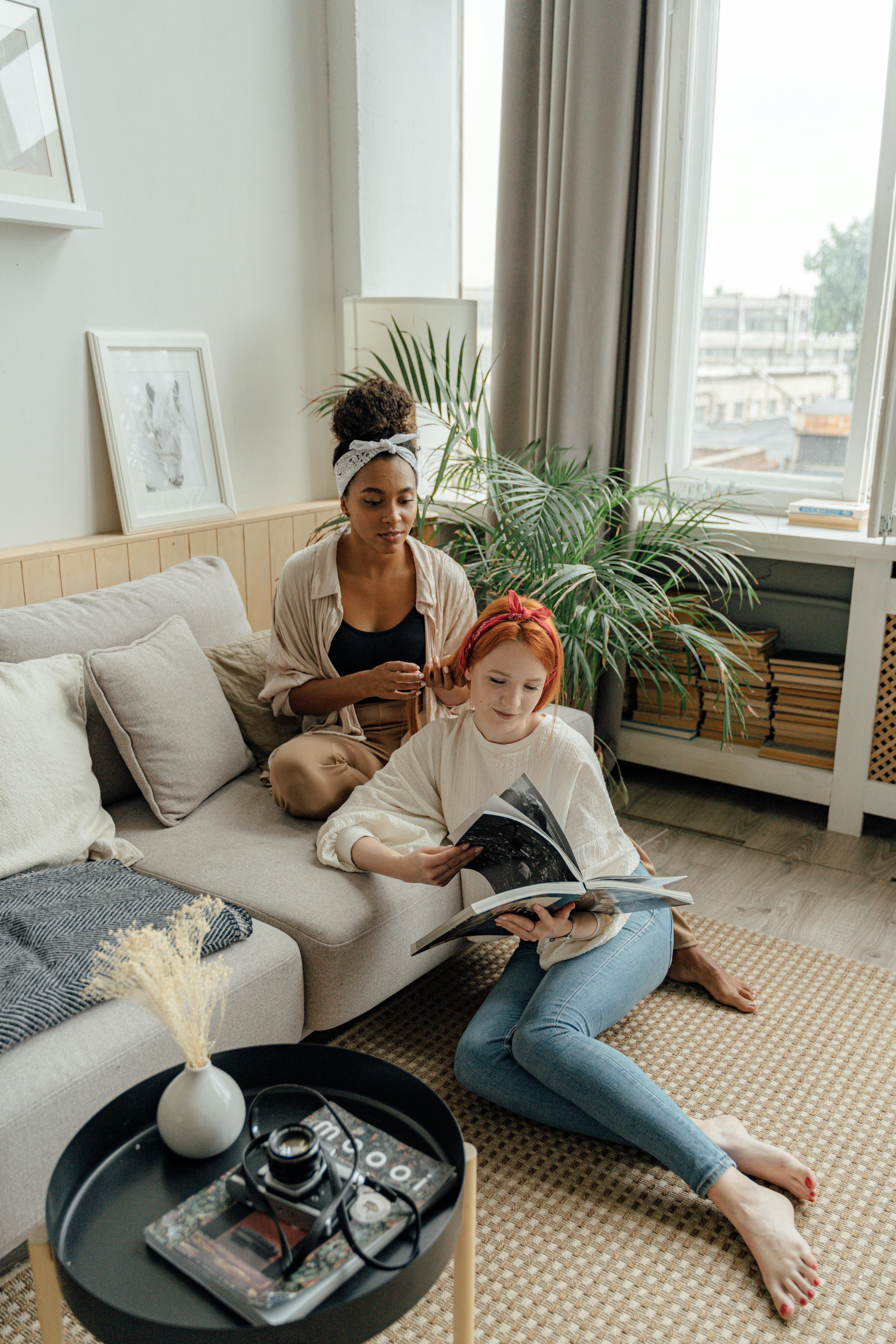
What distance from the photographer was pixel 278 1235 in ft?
3.15

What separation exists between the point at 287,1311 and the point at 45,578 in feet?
5.75

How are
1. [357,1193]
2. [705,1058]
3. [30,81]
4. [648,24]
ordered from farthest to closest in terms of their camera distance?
[648,24] < [30,81] < [705,1058] < [357,1193]

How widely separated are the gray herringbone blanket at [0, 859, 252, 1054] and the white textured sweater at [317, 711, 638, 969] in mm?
260

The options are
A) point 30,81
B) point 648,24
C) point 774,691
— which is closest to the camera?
point 30,81

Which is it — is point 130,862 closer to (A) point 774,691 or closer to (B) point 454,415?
(B) point 454,415

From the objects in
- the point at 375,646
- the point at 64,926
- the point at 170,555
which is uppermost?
the point at 170,555

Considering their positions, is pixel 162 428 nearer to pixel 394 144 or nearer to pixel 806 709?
pixel 394 144

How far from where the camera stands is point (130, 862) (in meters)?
1.82

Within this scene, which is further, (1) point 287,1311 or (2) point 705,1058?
(2) point 705,1058

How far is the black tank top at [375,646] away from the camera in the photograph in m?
2.12

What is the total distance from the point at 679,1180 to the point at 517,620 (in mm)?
879

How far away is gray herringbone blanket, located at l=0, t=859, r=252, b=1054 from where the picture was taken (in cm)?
134

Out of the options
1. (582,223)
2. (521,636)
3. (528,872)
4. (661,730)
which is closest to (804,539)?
(661,730)

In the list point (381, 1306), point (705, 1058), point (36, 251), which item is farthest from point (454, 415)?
point (381, 1306)
